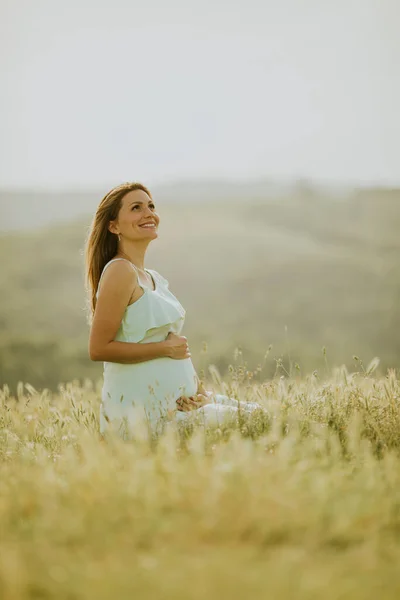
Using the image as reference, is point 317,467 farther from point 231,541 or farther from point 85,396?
point 85,396

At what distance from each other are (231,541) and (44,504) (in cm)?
92

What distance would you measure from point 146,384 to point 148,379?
0.13ft

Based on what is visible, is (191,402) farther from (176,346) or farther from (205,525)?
(205,525)

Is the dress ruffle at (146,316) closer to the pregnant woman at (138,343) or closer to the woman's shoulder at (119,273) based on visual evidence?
the pregnant woman at (138,343)

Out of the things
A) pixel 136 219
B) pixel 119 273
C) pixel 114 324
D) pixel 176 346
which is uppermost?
pixel 136 219

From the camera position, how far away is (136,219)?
17.1 feet

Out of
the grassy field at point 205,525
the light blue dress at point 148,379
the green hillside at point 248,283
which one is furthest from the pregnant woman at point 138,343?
the green hillside at point 248,283

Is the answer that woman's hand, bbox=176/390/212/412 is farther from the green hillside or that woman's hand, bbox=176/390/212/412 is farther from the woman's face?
the green hillside

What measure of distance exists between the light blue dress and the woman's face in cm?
36

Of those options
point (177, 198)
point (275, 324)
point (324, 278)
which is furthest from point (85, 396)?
Result: point (177, 198)

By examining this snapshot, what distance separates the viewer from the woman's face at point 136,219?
5.21 metres

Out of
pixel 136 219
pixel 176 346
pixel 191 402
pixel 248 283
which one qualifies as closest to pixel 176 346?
pixel 176 346

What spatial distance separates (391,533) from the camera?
2.95 m

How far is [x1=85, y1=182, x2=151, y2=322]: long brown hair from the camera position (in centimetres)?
533
